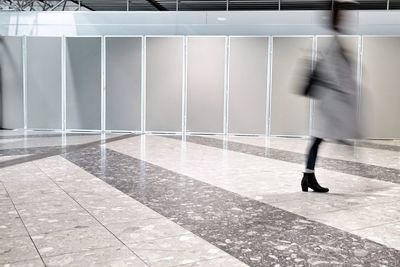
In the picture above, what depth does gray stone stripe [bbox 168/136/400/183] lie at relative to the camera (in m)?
7.18

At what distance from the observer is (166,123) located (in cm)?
1323

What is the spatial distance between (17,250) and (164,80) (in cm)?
984

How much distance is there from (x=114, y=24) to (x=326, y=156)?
8523 mm

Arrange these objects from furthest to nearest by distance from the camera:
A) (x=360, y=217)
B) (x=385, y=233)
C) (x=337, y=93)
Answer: (x=337, y=93), (x=360, y=217), (x=385, y=233)

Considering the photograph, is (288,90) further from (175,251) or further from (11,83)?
(175,251)

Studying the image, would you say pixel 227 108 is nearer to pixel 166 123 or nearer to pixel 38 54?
pixel 166 123

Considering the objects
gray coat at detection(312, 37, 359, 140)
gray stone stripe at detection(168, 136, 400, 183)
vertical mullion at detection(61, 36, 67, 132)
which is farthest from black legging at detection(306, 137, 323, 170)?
vertical mullion at detection(61, 36, 67, 132)

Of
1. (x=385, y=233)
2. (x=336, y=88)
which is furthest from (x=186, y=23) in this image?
(x=385, y=233)

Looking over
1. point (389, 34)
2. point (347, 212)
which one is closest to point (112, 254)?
point (347, 212)

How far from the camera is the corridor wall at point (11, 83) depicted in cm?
1358

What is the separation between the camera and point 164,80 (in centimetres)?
1316

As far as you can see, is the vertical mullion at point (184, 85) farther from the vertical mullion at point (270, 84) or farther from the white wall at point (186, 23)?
the vertical mullion at point (270, 84)

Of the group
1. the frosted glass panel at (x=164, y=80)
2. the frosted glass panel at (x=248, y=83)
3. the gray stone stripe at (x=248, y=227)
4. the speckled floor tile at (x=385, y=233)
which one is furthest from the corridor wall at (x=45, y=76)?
the speckled floor tile at (x=385, y=233)

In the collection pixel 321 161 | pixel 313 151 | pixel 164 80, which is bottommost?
pixel 321 161
